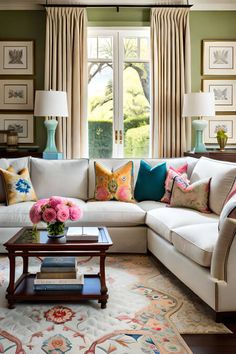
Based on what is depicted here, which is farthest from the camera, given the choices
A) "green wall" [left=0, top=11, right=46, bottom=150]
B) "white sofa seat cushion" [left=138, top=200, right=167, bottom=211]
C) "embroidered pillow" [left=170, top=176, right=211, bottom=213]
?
"green wall" [left=0, top=11, right=46, bottom=150]

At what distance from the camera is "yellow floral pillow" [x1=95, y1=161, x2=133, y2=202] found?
454 cm

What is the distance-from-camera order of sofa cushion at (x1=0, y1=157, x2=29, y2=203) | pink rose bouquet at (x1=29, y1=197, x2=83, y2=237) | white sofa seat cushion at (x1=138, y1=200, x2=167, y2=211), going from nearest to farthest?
pink rose bouquet at (x1=29, y1=197, x2=83, y2=237) → white sofa seat cushion at (x1=138, y1=200, x2=167, y2=211) → sofa cushion at (x1=0, y1=157, x2=29, y2=203)

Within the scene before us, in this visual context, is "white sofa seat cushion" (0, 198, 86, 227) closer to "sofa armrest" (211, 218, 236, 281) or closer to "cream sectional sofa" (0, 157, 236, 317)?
"cream sectional sofa" (0, 157, 236, 317)

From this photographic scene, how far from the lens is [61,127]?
5777 millimetres

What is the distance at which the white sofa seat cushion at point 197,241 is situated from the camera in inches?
105

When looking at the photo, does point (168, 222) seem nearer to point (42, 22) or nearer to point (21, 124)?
point (21, 124)

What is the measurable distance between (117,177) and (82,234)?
161 centimetres

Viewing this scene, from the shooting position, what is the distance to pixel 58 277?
9.43 ft

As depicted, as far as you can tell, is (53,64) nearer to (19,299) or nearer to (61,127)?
(61,127)

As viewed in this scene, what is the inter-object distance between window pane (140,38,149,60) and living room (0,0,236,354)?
13mm

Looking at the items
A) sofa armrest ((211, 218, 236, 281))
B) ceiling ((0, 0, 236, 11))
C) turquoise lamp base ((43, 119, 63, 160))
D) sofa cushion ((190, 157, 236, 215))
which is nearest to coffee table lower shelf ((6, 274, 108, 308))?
sofa armrest ((211, 218, 236, 281))

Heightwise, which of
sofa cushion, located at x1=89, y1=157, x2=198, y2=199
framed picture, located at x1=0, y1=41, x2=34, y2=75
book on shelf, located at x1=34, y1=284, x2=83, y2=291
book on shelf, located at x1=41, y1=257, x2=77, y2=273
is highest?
framed picture, located at x1=0, y1=41, x2=34, y2=75

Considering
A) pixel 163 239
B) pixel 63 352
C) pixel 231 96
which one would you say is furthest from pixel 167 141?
pixel 63 352

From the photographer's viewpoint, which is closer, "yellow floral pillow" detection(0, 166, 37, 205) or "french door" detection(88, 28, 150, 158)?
"yellow floral pillow" detection(0, 166, 37, 205)
